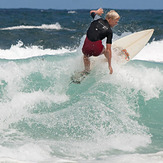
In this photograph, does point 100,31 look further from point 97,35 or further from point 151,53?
point 151,53

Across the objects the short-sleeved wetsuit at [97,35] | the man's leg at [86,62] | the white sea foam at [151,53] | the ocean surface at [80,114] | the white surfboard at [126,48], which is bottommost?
the ocean surface at [80,114]

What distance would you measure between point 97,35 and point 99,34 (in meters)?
0.05

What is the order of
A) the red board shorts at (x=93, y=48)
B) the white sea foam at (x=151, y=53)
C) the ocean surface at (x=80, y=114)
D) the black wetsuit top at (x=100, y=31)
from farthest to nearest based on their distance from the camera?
1. the white sea foam at (x=151, y=53)
2. the red board shorts at (x=93, y=48)
3. the black wetsuit top at (x=100, y=31)
4. the ocean surface at (x=80, y=114)

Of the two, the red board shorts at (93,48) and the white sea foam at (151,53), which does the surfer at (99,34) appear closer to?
the red board shorts at (93,48)

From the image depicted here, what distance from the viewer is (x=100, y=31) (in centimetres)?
556

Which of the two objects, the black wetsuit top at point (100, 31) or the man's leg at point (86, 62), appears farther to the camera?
the man's leg at point (86, 62)

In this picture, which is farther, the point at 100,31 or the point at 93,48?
the point at 93,48

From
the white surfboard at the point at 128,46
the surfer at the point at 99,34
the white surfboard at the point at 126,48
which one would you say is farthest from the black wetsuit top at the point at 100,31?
the white surfboard at the point at 128,46

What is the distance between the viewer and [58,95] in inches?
244

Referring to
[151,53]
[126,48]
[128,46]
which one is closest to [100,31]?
[126,48]

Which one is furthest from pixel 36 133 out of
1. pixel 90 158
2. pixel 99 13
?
pixel 99 13

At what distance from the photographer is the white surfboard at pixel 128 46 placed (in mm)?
6770

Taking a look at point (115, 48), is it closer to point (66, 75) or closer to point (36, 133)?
point (66, 75)

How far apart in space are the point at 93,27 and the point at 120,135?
2.24m
